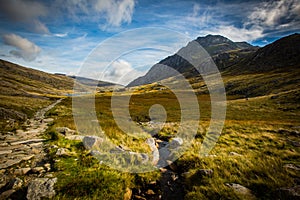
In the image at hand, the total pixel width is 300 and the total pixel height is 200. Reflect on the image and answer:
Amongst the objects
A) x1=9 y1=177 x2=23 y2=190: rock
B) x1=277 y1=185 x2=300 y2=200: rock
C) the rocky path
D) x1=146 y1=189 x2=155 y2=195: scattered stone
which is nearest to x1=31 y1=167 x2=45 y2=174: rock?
the rocky path

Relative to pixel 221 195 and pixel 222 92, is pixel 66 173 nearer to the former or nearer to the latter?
pixel 221 195

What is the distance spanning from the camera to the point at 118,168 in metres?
7.22

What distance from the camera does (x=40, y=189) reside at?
17.1 ft

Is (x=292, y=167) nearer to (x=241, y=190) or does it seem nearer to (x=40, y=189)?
(x=241, y=190)

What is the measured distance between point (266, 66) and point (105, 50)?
173m

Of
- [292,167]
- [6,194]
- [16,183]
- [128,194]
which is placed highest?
[292,167]

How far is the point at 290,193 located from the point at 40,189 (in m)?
7.85

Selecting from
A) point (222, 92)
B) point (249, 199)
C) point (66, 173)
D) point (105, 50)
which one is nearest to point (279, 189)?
point (249, 199)

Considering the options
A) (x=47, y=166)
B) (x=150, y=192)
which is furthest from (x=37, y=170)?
(x=150, y=192)

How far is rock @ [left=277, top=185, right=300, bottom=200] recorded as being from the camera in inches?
184

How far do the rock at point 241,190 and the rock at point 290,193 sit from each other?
2.61 ft

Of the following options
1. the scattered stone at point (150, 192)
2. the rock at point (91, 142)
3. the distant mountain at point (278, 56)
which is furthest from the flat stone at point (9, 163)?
the distant mountain at point (278, 56)

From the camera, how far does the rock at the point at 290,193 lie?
15.3 feet

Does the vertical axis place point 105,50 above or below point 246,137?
above
